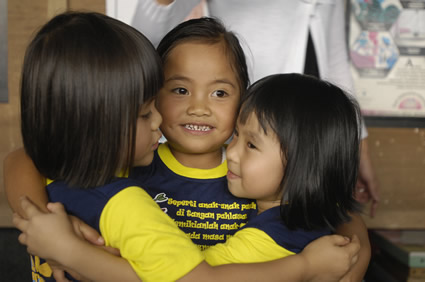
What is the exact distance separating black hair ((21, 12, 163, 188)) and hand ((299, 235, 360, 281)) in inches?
18.0

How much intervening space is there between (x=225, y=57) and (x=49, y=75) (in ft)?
1.68

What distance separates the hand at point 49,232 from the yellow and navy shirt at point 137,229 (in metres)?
0.05

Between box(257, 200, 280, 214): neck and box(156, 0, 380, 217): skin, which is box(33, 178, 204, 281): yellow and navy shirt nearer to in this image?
box(257, 200, 280, 214): neck

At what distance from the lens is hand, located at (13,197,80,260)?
2.66 feet

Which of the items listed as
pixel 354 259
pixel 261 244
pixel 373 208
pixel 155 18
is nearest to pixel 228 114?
pixel 261 244

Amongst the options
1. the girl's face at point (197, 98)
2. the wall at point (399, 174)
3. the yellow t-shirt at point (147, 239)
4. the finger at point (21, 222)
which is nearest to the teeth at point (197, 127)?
the girl's face at point (197, 98)

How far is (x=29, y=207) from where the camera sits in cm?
86

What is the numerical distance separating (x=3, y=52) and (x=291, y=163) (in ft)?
4.44

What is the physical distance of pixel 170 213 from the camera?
1.15 meters

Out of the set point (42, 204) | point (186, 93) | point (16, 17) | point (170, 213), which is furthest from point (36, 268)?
point (16, 17)

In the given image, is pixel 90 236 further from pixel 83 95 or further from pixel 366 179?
pixel 366 179

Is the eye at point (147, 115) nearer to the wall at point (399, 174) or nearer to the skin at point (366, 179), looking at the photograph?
the skin at point (366, 179)

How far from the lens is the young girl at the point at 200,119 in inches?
45.4

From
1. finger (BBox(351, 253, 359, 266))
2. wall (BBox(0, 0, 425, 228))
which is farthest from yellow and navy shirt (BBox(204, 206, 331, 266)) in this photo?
wall (BBox(0, 0, 425, 228))
